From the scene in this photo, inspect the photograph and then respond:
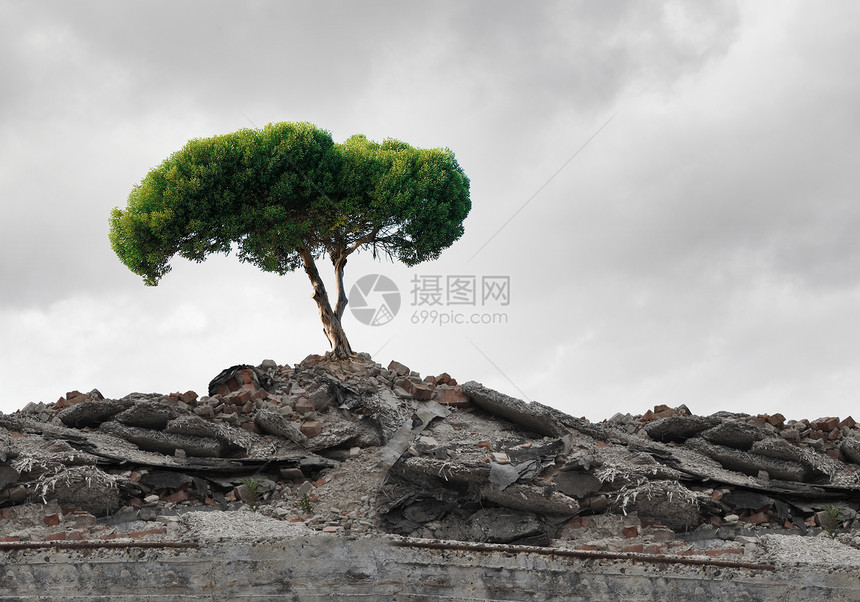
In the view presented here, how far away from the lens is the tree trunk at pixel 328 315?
555 inches

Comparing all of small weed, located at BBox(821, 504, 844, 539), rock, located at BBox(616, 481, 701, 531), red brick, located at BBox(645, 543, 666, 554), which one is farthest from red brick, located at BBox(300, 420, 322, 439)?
small weed, located at BBox(821, 504, 844, 539)

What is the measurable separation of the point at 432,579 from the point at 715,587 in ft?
7.59

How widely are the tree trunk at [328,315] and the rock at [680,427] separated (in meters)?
5.93

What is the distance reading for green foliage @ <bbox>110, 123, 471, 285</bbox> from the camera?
44.2ft

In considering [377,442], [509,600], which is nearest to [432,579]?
[509,600]

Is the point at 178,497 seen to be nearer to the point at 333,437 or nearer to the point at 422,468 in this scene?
the point at 333,437

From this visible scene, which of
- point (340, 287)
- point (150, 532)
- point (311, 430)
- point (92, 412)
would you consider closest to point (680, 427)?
point (311, 430)

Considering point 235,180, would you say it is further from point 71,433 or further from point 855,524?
point 855,524

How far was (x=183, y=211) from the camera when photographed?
43.8 feet

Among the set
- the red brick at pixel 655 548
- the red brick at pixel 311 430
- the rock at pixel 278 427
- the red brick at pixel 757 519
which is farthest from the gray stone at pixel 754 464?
the rock at pixel 278 427

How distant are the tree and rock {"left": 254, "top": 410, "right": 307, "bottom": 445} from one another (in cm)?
337

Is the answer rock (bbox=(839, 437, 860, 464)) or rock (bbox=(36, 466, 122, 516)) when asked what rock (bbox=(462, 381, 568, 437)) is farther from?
rock (bbox=(36, 466, 122, 516))

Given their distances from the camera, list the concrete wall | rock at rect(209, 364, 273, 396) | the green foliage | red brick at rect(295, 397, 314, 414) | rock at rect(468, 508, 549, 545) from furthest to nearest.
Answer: the green foliage, rock at rect(209, 364, 273, 396), red brick at rect(295, 397, 314, 414), rock at rect(468, 508, 549, 545), the concrete wall

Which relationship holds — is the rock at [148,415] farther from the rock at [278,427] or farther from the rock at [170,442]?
the rock at [278,427]
